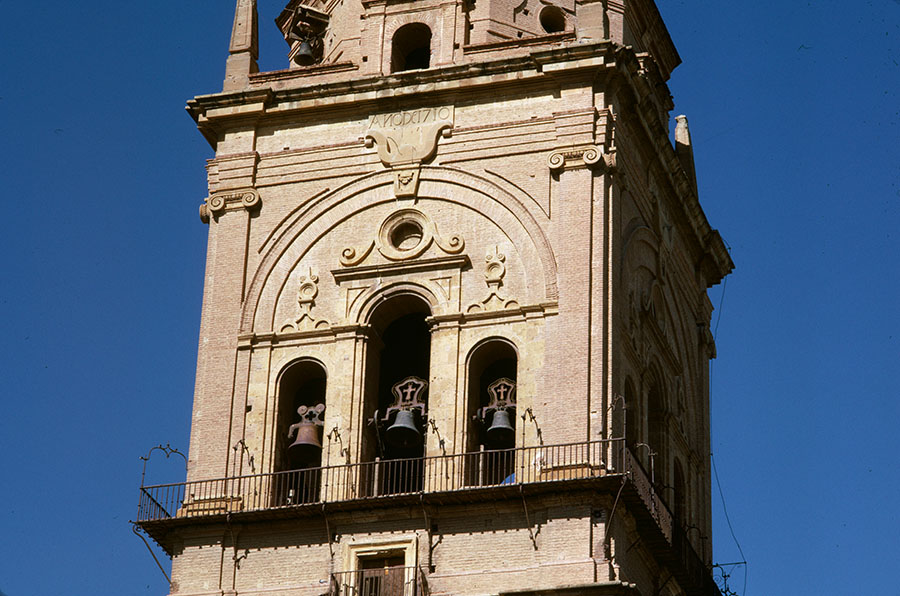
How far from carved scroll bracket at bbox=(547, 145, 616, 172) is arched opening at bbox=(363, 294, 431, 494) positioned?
3203mm

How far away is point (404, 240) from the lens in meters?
42.8

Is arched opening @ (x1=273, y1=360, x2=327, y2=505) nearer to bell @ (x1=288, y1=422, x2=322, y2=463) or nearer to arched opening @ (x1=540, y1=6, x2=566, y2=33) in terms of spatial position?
bell @ (x1=288, y1=422, x2=322, y2=463)

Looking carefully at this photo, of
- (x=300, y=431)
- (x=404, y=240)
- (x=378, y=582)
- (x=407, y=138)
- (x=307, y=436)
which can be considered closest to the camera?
(x=378, y=582)

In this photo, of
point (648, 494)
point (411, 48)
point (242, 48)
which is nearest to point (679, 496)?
point (648, 494)

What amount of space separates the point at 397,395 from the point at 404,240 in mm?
2844

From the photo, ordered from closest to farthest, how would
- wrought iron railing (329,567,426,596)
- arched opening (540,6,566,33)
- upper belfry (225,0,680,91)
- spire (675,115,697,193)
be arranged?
wrought iron railing (329,567,426,596) < upper belfry (225,0,680,91) < arched opening (540,6,566,33) < spire (675,115,697,193)

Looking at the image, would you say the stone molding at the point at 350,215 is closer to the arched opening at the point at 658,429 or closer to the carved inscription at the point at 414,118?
the carved inscription at the point at 414,118

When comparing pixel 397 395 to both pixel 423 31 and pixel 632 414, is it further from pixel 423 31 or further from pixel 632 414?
pixel 423 31

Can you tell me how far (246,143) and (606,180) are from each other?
6.46 meters

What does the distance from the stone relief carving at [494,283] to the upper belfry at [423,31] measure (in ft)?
13.0

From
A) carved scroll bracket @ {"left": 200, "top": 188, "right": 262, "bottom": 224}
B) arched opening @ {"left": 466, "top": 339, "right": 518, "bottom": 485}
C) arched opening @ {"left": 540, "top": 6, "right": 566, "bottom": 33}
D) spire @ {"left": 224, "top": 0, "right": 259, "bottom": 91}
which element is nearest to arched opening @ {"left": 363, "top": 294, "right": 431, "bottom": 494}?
arched opening @ {"left": 466, "top": 339, "right": 518, "bottom": 485}

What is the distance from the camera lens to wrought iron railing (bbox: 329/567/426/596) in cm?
3884

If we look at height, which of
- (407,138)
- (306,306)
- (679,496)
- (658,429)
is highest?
(407,138)

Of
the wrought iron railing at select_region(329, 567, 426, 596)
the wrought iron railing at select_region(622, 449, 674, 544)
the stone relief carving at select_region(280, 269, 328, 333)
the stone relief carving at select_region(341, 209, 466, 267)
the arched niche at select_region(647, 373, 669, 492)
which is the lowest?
the wrought iron railing at select_region(329, 567, 426, 596)
